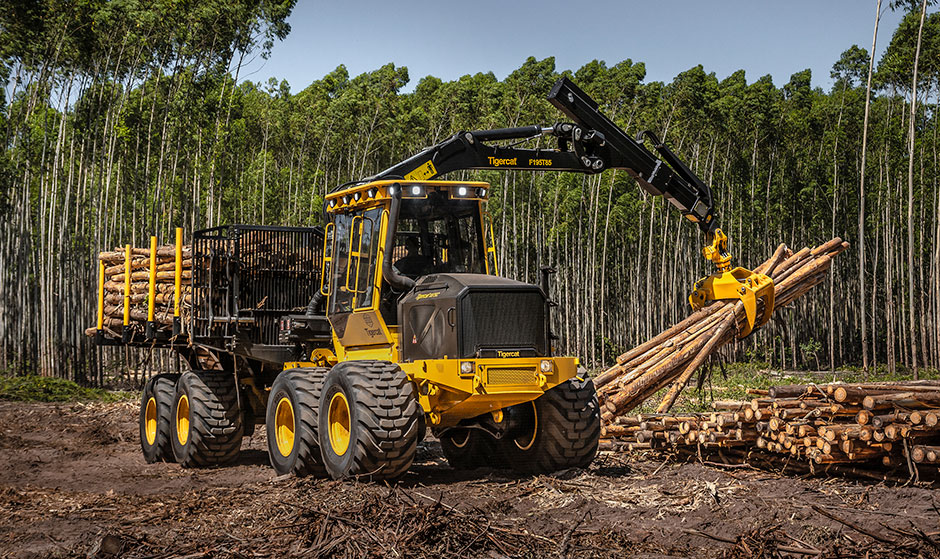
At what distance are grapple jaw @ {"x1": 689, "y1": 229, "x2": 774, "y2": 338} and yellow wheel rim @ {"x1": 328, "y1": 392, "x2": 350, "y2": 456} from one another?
4.84m

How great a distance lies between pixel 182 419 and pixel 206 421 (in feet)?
2.85

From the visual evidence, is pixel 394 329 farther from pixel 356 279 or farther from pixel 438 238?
pixel 438 238

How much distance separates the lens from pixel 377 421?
7.73 m

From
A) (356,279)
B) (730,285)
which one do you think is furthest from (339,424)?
(730,285)

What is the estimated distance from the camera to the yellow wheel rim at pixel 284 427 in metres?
9.38

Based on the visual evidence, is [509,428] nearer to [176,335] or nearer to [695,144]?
[176,335]

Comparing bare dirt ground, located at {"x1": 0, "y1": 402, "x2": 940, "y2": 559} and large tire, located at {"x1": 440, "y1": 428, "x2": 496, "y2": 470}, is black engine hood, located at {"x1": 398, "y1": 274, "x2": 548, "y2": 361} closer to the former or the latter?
bare dirt ground, located at {"x1": 0, "y1": 402, "x2": 940, "y2": 559}

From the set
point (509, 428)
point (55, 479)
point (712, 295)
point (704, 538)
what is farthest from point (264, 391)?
point (704, 538)

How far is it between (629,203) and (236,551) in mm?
34830

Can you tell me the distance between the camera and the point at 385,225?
8.66m

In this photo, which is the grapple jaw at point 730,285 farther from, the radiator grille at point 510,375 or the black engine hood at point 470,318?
the radiator grille at point 510,375

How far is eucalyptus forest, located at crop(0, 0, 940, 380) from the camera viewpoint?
2373cm

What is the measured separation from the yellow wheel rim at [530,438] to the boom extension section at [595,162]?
290 cm

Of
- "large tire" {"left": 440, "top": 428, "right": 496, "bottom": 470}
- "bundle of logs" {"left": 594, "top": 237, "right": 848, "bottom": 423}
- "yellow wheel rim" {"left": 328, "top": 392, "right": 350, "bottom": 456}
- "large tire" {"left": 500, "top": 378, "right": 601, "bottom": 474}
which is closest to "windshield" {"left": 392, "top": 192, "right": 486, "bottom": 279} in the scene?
"yellow wheel rim" {"left": 328, "top": 392, "right": 350, "bottom": 456}
